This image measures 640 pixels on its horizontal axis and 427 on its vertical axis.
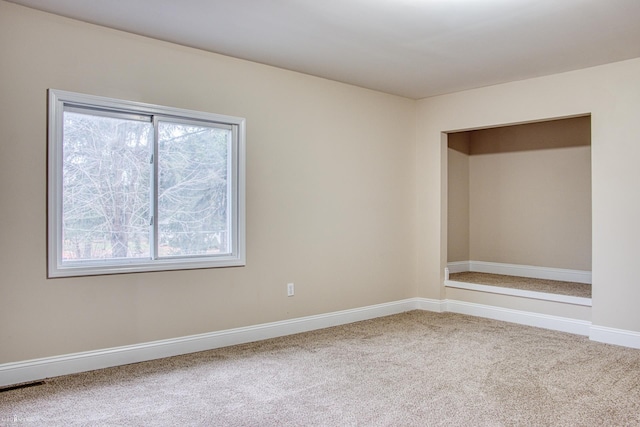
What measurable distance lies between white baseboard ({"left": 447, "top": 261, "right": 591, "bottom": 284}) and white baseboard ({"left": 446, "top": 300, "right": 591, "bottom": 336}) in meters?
1.03

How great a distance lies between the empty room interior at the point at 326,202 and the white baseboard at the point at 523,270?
0.03 m

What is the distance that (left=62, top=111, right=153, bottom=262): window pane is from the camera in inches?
131

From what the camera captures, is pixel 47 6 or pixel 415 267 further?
pixel 415 267

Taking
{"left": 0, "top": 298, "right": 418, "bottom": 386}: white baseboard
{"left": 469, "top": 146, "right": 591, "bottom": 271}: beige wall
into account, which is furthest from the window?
{"left": 469, "top": 146, "right": 591, "bottom": 271}: beige wall

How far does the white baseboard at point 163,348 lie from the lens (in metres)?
3.11

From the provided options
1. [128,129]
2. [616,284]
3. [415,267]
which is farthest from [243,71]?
[616,284]

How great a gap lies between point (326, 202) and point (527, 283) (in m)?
2.55

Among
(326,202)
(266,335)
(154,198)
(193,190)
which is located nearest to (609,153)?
(326,202)

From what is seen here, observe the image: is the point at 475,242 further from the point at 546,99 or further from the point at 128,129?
the point at 128,129

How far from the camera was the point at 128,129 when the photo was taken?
359cm

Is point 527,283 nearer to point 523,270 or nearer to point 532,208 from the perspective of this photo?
point 523,270

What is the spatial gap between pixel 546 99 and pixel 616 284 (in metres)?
1.85

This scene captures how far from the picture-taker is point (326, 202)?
4.76 meters

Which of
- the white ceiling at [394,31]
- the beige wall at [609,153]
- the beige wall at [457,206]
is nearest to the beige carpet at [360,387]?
the beige wall at [609,153]
